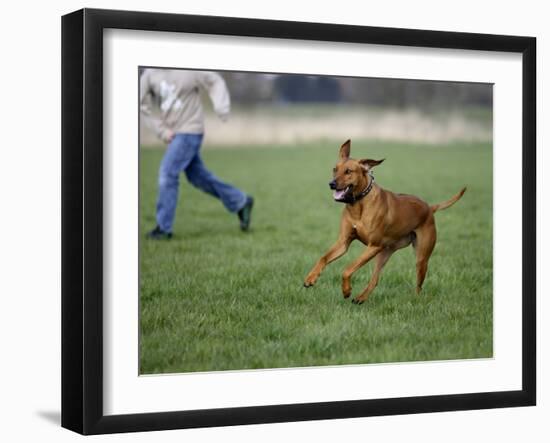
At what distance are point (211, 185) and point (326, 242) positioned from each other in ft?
3.98

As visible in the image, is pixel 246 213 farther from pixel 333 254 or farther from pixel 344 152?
pixel 344 152

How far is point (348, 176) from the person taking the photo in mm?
6605

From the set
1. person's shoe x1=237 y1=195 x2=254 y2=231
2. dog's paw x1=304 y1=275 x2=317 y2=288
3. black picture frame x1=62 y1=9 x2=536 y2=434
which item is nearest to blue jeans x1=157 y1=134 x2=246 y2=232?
person's shoe x1=237 y1=195 x2=254 y2=231

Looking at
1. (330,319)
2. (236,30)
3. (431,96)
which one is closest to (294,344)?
(330,319)

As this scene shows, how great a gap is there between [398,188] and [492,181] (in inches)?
162

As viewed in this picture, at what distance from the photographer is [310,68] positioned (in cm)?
638

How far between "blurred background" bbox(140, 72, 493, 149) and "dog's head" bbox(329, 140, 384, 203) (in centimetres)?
180

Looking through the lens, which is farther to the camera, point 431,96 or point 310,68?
point 431,96

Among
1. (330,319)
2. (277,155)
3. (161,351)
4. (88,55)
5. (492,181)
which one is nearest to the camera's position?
(88,55)

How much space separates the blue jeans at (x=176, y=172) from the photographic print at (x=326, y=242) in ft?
0.05

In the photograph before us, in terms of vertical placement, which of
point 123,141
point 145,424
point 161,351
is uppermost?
point 123,141

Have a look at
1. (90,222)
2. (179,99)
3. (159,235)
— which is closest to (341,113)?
(159,235)

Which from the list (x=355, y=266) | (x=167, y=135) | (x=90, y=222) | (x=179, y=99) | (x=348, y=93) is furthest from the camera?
(x=348, y=93)

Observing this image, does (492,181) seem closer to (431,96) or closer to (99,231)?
(99,231)
